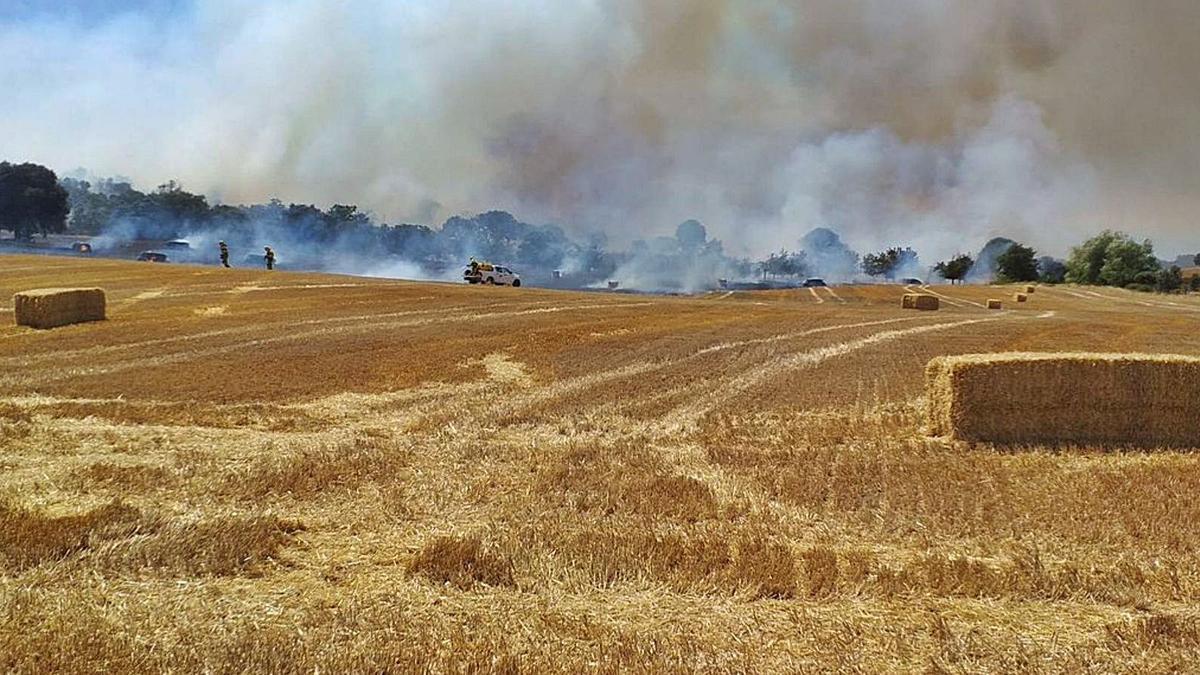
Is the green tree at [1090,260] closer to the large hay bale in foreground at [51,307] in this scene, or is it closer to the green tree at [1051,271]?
the green tree at [1051,271]

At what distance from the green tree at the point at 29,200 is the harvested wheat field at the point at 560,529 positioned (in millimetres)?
101930

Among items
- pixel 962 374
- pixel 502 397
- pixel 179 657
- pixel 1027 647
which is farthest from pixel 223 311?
pixel 1027 647

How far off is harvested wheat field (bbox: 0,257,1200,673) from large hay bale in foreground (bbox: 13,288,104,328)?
8.46m

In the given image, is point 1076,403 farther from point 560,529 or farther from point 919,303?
point 919,303

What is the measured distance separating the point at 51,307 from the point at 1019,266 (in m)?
126

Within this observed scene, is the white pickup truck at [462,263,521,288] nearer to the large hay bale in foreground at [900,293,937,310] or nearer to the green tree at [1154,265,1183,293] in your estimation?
the large hay bale in foreground at [900,293,937,310]

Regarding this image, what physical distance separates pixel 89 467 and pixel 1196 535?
1222 centimetres

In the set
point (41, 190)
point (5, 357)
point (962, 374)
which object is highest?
point (41, 190)

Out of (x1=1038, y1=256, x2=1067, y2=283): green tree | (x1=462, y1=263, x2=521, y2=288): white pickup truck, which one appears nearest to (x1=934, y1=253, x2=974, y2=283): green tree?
(x1=1038, y1=256, x2=1067, y2=283): green tree

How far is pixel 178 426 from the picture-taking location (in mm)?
13742

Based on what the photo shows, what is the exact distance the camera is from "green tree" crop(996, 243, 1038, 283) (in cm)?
12562

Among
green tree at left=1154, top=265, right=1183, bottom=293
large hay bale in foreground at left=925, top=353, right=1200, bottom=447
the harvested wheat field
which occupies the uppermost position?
green tree at left=1154, top=265, right=1183, bottom=293

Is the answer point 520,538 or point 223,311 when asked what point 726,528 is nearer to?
point 520,538

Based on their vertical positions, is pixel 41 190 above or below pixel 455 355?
above
